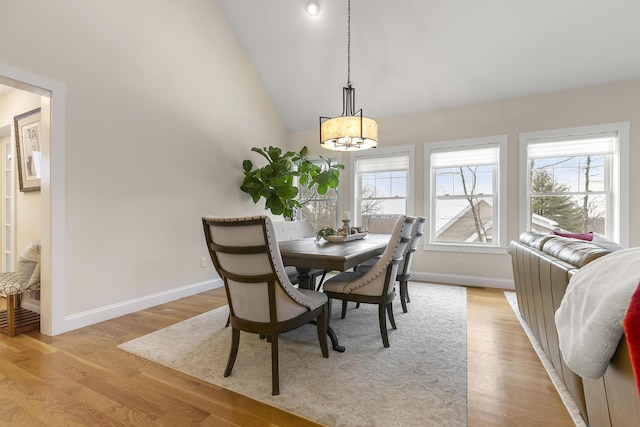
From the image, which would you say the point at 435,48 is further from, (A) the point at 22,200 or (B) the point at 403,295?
(A) the point at 22,200

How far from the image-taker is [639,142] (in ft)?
11.8

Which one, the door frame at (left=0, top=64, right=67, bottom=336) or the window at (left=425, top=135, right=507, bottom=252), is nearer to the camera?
the door frame at (left=0, top=64, right=67, bottom=336)

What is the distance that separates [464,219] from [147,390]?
4321 mm

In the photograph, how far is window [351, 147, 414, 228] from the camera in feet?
16.0

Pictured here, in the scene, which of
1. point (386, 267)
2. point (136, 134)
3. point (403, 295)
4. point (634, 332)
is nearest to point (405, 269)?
point (403, 295)

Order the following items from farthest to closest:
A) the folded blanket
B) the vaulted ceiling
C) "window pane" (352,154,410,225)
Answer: "window pane" (352,154,410,225), the vaulted ceiling, the folded blanket

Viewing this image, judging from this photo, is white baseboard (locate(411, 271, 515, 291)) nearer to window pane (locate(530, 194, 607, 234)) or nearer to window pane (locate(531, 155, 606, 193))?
window pane (locate(530, 194, 607, 234))

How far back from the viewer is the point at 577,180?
397 cm

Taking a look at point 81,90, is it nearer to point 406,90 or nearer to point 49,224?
point 49,224

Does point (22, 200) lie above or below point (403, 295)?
above

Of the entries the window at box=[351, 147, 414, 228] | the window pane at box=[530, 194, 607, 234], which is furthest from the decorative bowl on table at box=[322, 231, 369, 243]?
the window pane at box=[530, 194, 607, 234]

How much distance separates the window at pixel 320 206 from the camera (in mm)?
5449

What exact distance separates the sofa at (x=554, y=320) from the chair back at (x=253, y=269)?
137 cm

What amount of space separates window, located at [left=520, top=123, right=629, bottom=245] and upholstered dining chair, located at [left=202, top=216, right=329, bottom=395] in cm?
372
